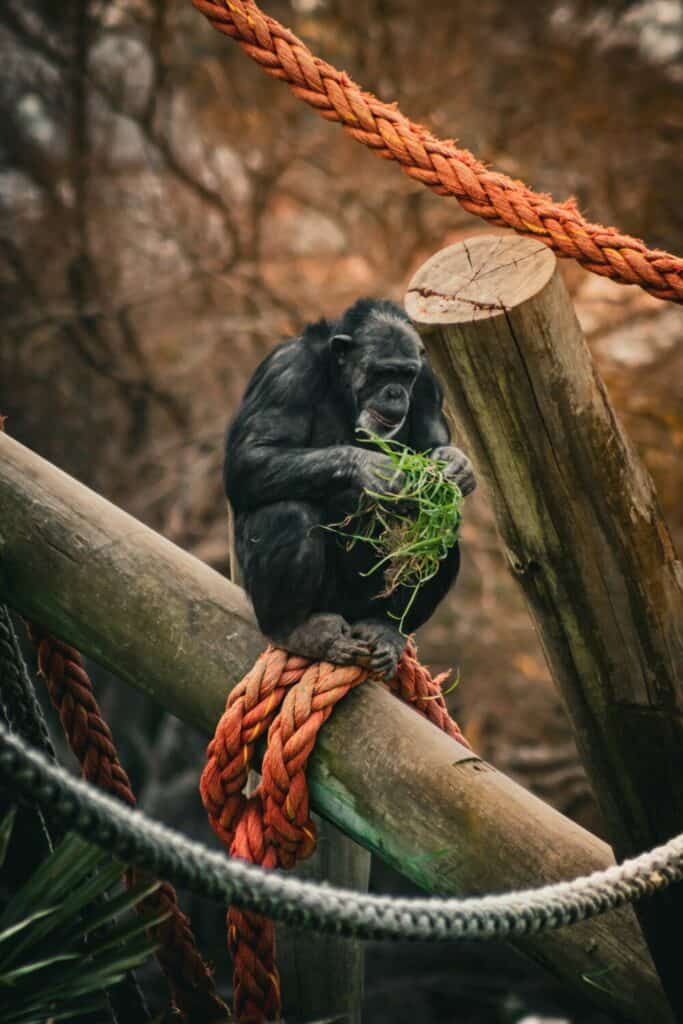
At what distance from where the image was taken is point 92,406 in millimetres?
6383

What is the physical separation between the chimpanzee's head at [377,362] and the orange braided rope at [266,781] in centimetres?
67

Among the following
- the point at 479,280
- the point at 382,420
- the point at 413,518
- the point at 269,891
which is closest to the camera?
the point at 269,891

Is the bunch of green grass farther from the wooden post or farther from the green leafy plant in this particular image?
the green leafy plant

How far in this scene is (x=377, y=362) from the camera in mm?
2461

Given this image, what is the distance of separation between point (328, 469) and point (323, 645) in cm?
42

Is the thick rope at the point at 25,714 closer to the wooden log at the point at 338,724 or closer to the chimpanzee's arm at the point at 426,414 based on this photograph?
the wooden log at the point at 338,724

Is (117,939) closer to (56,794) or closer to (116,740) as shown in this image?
(56,794)

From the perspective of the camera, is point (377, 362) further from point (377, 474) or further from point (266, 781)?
point (266, 781)

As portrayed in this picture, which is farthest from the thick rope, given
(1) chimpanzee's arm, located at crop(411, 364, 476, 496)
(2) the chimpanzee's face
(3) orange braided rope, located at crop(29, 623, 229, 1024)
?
(1) chimpanzee's arm, located at crop(411, 364, 476, 496)

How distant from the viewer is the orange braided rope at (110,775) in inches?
86.1

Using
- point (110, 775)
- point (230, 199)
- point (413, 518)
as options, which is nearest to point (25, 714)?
point (110, 775)

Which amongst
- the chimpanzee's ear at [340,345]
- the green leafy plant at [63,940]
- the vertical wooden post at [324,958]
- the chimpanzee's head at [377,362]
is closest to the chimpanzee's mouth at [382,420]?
the chimpanzee's head at [377,362]

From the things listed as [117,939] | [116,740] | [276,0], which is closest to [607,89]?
[276,0]

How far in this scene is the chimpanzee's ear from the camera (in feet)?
8.39
